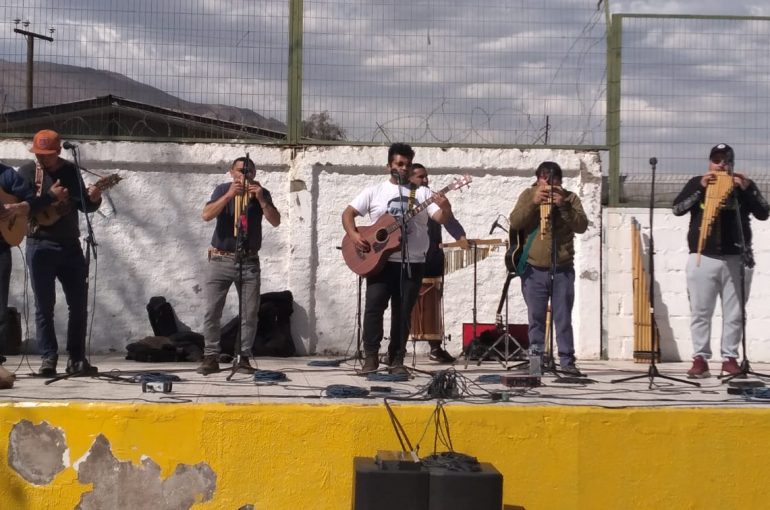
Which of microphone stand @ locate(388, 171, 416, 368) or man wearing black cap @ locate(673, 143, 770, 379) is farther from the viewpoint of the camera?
man wearing black cap @ locate(673, 143, 770, 379)

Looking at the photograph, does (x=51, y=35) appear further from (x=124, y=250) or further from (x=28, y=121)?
(x=124, y=250)

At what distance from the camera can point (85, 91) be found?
10.5 meters

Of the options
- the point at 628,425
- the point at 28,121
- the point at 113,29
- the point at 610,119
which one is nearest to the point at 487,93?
the point at 610,119

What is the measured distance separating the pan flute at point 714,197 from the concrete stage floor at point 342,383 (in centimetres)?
121

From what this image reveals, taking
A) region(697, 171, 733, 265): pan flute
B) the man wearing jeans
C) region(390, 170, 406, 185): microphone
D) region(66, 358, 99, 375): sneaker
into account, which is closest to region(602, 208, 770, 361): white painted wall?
region(697, 171, 733, 265): pan flute

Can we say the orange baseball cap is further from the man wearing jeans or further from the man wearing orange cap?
the man wearing jeans

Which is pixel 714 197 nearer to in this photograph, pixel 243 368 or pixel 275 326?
pixel 243 368

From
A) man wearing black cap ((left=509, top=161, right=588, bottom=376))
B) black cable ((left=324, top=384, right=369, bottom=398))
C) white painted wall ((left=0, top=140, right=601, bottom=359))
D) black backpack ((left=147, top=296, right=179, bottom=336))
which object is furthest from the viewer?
white painted wall ((left=0, top=140, right=601, bottom=359))

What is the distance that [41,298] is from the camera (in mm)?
7418

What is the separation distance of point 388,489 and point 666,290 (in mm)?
6392

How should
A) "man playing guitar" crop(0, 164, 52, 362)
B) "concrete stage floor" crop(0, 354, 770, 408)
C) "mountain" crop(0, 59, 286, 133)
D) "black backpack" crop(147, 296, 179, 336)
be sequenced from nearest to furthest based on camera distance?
"concrete stage floor" crop(0, 354, 770, 408) → "man playing guitar" crop(0, 164, 52, 362) → "black backpack" crop(147, 296, 179, 336) → "mountain" crop(0, 59, 286, 133)

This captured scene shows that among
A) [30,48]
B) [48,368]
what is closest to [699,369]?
[48,368]

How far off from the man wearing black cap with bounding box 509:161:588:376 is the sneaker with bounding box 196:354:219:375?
244 cm

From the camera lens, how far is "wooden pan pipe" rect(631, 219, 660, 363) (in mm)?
10156
